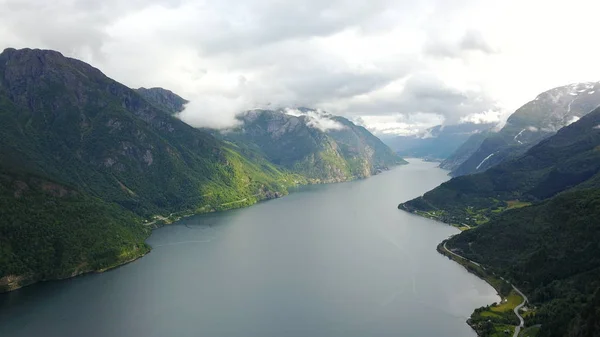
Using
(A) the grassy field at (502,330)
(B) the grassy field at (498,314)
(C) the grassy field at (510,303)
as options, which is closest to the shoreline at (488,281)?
(B) the grassy field at (498,314)

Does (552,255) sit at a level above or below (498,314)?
above

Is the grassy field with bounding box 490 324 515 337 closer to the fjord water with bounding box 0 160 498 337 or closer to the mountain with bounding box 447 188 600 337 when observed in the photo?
the mountain with bounding box 447 188 600 337

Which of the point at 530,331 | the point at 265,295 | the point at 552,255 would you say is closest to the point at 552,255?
the point at 552,255

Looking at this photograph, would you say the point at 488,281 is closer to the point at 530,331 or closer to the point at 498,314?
the point at 498,314

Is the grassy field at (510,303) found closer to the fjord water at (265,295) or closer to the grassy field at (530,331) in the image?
the fjord water at (265,295)

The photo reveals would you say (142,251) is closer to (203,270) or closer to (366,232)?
(203,270)

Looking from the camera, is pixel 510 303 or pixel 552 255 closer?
pixel 510 303
